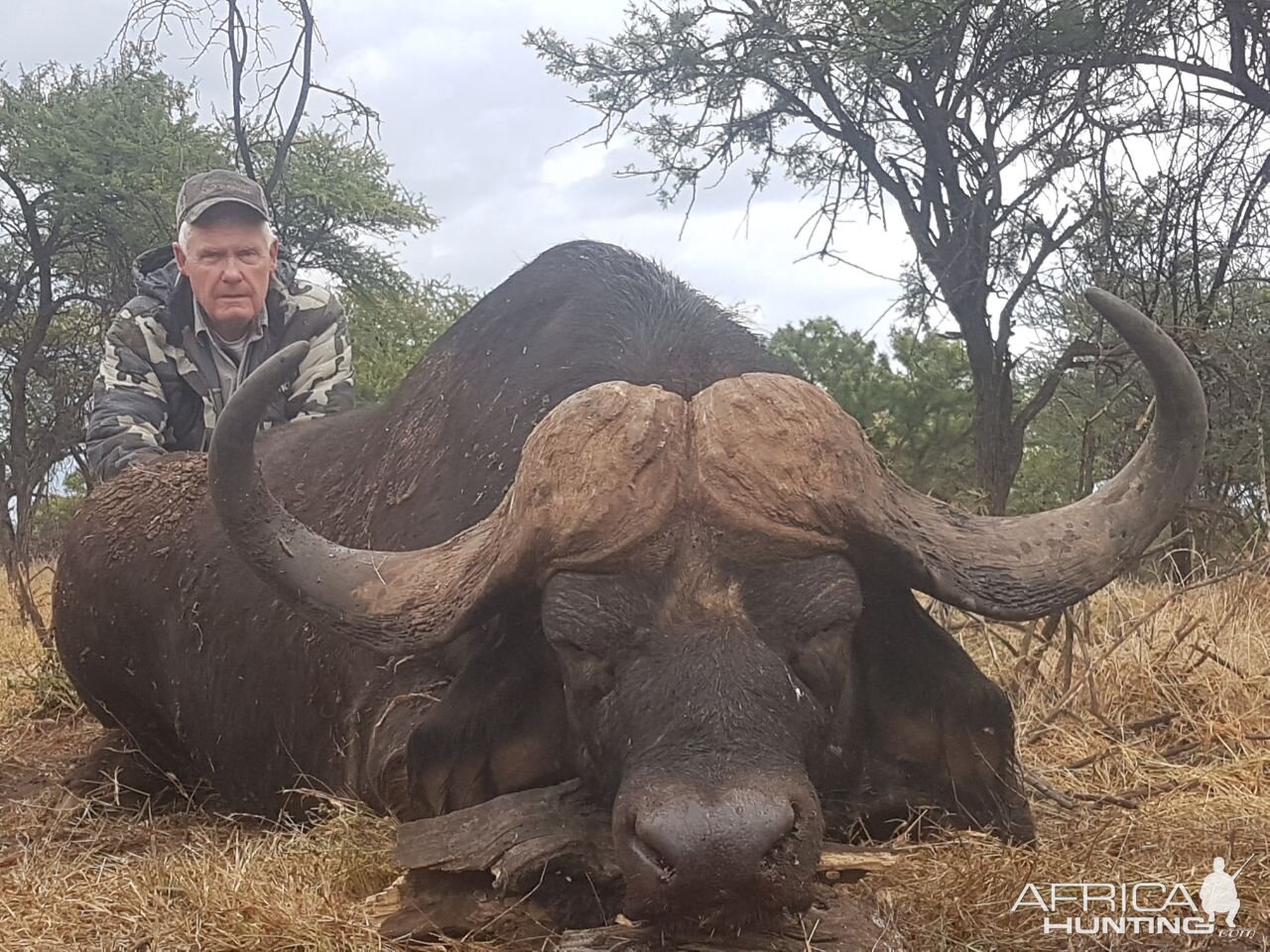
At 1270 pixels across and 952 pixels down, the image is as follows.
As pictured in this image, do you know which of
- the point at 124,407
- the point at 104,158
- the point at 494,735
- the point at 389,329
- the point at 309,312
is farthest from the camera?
the point at 389,329

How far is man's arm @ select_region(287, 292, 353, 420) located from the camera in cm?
570

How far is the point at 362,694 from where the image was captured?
3756 mm

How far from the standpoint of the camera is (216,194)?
227 inches

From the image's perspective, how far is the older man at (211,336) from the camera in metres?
5.62

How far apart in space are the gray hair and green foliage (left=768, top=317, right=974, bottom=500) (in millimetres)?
15195

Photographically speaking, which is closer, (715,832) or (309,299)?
(715,832)

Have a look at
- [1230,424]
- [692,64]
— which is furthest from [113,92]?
[1230,424]

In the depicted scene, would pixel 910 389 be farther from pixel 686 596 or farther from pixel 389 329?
pixel 686 596

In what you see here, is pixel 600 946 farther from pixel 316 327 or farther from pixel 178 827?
pixel 316 327

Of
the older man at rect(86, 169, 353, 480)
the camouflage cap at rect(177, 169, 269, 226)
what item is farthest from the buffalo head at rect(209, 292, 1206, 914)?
the camouflage cap at rect(177, 169, 269, 226)

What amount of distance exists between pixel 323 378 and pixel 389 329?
1662 centimetres

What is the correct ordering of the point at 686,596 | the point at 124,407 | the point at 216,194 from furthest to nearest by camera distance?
the point at 216,194
the point at 124,407
the point at 686,596

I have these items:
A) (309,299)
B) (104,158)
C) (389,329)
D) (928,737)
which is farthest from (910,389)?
(928,737)

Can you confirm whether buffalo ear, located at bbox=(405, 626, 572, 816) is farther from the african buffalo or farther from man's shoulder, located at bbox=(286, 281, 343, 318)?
man's shoulder, located at bbox=(286, 281, 343, 318)
